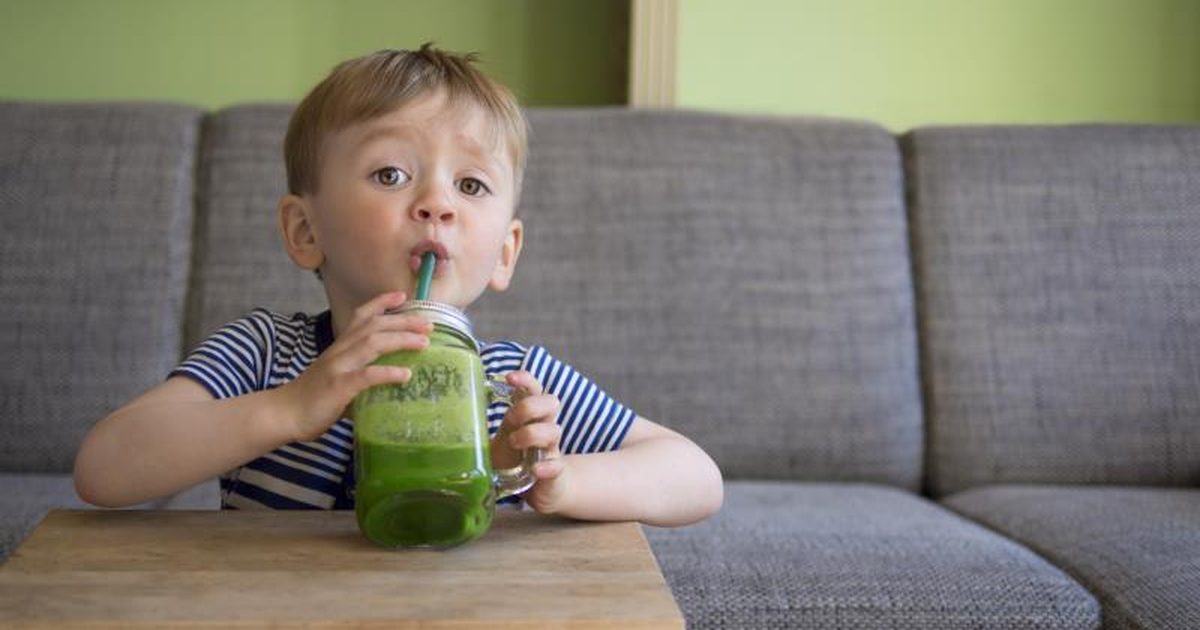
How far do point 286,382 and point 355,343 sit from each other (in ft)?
0.97

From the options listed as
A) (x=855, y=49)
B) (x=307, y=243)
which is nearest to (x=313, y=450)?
(x=307, y=243)

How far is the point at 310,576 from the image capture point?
25.9 inches

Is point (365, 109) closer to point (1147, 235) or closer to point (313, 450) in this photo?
point (313, 450)

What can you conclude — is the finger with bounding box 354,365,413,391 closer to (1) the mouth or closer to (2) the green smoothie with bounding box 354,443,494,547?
(2) the green smoothie with bounding box 354,443,494,547

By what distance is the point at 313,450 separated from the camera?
97 centimetres

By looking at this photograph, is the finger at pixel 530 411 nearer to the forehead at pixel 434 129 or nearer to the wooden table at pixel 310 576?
the wooden table at pixel 310 576

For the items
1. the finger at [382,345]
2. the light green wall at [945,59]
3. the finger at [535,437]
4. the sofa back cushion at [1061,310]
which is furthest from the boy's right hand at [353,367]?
the light green wall at [945,59]

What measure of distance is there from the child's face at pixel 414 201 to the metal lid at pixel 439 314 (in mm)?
189

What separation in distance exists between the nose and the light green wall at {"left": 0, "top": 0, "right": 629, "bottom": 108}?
4.58 ft

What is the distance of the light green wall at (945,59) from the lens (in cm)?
214

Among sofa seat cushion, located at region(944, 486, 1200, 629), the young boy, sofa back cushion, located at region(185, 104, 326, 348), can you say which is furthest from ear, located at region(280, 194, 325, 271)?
sofa seat cushion, located at region(944, 486, 1200, 629)

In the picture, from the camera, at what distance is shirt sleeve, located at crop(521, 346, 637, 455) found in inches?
39.5

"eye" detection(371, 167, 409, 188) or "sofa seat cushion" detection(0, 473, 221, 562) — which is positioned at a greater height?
"eye" detection(371, 167, 409, 188)

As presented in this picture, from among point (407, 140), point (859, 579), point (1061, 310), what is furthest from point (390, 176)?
point (1061, 310)
